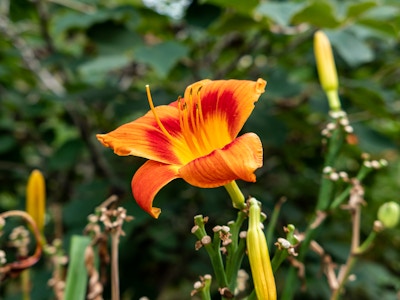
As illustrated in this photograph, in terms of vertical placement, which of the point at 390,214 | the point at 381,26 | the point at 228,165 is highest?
the point at 381,26

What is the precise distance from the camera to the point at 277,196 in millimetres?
1296

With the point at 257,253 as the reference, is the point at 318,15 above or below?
above

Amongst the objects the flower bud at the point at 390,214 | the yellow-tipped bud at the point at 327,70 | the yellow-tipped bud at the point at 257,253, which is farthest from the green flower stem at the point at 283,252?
the yellow-tipped bud at the point at 327,70

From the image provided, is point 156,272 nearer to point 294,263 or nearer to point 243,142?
point 294,263

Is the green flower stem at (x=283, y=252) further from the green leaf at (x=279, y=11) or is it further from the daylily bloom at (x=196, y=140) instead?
the green leaf at (x=279, y=11)

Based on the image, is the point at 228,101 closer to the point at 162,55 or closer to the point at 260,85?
the point at 260,85

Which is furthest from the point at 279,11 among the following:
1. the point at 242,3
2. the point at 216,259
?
the point at 216,259

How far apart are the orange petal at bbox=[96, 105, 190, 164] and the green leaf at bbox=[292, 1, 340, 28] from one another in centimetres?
42

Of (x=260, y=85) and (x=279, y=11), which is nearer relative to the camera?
(x=260, y=85)

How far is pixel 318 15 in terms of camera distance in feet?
2.67

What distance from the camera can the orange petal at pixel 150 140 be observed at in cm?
40

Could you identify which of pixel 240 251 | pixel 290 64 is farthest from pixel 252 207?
pixel 290 64

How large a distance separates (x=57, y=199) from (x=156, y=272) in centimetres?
33

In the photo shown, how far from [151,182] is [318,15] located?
55 cm
